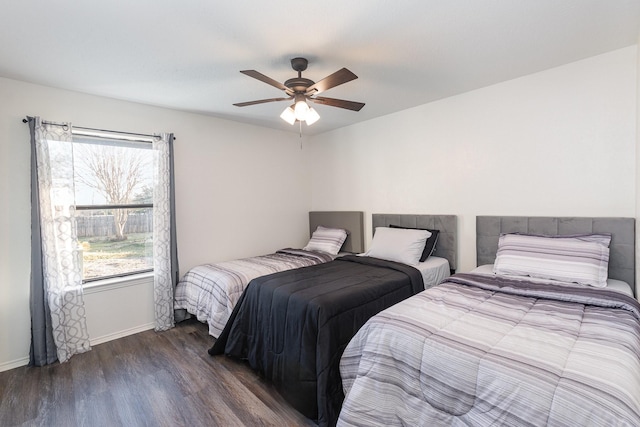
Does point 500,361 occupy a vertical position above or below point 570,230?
below

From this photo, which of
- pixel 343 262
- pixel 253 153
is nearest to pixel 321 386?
pixel 343 262

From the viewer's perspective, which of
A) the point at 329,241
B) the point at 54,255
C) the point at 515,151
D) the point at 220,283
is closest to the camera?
the point at 54,255

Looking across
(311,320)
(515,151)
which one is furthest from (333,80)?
(515,151)

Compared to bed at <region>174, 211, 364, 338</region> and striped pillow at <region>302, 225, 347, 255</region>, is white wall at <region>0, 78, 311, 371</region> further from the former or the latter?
striped pillow at <region>302, 225, 347, 255</region>

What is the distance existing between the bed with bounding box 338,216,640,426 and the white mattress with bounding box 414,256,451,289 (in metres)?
0.64

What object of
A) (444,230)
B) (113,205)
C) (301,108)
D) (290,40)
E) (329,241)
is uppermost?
(290,40)

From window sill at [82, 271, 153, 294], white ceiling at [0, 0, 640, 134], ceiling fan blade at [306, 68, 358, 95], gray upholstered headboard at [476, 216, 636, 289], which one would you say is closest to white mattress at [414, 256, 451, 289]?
gray upholstered headboard at [476, 216, 636, 289]

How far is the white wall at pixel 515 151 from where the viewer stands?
229 cm

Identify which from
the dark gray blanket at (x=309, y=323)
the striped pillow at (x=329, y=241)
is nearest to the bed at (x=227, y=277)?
the striped pillow at (x=329, y=241)

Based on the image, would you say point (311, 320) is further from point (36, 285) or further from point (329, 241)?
point (36, 285)

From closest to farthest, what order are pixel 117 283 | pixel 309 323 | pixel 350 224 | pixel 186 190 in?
1. pixel 309 323
2. pixel 117 283
3. pixel 186 190
4. pixel 350 224

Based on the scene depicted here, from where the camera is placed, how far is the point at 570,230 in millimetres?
2469

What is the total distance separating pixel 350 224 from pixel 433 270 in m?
1.48

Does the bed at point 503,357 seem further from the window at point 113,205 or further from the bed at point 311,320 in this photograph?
the window at point 113,205
